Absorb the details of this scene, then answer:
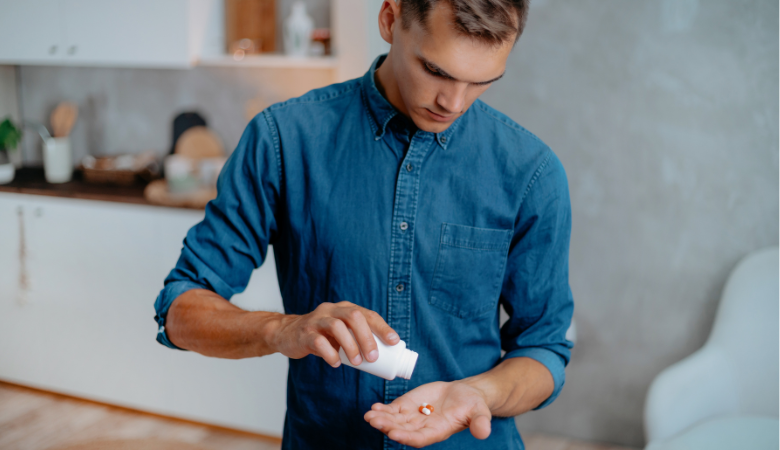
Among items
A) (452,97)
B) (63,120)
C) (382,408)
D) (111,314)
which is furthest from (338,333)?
(63,120)

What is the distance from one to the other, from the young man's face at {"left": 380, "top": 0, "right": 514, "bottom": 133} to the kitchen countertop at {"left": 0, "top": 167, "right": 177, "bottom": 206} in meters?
1.83

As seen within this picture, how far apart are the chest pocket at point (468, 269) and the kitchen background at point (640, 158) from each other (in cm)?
143

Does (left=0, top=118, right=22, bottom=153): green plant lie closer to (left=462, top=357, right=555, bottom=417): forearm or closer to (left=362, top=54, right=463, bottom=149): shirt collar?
(left=362, top=54, right=463, bottom=149): shirt collar

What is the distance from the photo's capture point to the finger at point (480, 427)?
76 cm

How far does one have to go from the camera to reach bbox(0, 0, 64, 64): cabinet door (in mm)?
2631

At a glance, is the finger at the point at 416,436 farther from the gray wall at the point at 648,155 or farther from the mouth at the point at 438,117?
the gray wall at the point at 648,155

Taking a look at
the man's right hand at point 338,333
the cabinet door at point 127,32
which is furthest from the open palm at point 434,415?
the cabinet door at point 127,32

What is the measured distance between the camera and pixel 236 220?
3.18 feet

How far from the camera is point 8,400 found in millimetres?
2709

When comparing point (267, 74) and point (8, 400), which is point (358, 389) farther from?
point (8, 400)

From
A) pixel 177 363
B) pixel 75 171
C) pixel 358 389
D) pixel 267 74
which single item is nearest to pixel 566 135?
pixel 267 74

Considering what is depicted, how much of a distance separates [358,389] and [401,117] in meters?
0.47

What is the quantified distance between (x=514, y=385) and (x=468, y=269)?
21cm

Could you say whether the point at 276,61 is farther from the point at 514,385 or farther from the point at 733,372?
the point at 733,372
